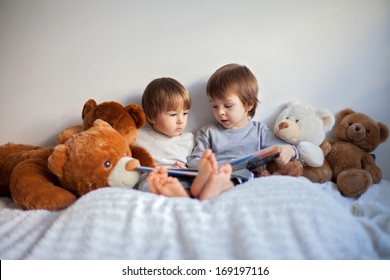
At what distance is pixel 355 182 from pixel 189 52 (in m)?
0.86

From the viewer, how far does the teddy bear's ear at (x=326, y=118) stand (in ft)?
3.57

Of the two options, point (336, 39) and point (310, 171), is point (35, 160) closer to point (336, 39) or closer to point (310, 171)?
point (310, 171)

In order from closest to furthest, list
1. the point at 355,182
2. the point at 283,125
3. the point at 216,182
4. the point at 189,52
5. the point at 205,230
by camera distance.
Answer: the point at 205,230
the point at 216,182
the point at 355,182
the point at 283,125
the point at 189,52

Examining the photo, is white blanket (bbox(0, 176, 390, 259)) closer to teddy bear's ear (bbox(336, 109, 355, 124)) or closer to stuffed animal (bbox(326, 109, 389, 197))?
stuffed animal (bbox(326, 109, 389, 197))

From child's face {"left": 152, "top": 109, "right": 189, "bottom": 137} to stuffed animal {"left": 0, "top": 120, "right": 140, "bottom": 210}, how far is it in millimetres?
278

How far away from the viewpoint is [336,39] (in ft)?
3.69

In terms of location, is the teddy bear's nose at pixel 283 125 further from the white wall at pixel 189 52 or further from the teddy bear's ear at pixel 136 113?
the teddy bear's ear at pixel 136 113

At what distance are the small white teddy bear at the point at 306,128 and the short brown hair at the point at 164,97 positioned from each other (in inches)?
16.5

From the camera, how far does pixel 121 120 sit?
100 cm

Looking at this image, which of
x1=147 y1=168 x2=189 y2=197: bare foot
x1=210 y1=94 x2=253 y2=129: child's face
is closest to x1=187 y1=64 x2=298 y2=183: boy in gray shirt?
x1=210 y1=94 x2=253 y2=129: child's face

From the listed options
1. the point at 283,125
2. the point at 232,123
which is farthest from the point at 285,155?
the point at 232,123

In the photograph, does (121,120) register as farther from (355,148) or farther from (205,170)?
(355,148)

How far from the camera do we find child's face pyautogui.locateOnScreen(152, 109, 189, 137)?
108cm

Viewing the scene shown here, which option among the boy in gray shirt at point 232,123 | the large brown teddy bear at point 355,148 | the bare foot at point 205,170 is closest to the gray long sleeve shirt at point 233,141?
the boy in gray shirt at point 232,123
